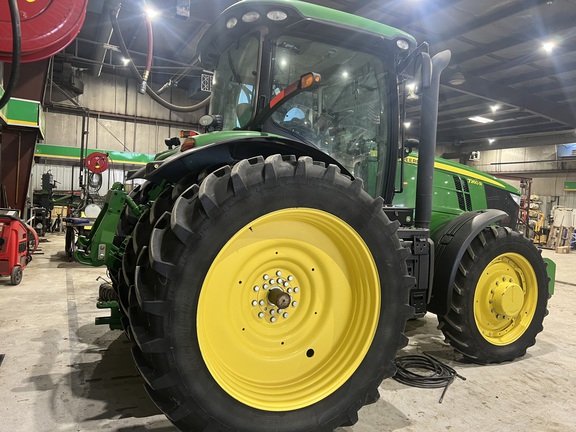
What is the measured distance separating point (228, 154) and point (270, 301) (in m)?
0.79

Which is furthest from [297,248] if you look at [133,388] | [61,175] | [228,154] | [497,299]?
[61,175]

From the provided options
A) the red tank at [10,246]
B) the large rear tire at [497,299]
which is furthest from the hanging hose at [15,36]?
the red tank at [10,246]

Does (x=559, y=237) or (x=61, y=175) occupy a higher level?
(x=61, y=175)

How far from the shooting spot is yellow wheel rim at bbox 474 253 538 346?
3211 millimetres

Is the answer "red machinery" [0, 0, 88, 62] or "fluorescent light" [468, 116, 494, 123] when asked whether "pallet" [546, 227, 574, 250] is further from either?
"red machinery" [0, 0, 88, 62]

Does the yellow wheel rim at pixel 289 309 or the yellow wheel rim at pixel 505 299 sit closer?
the yellow wheel rim at pixel 289 309

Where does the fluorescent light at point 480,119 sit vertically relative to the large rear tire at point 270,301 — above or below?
above

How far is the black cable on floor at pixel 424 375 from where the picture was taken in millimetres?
2789

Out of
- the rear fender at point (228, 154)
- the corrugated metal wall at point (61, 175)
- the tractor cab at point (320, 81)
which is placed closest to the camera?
the rear fender at point (228, 154)

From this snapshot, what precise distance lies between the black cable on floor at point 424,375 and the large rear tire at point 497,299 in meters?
0.23

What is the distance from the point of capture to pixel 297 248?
2.12 meters

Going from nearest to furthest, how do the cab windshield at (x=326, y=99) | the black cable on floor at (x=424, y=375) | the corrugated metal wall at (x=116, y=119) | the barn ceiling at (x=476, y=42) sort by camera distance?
the cab windshield at (x=326, y=99)
the black cable on floor at (x=424, y=375)
the barn ceiling at (x=476, y=42)
the corrugated metal wall at (x=116, y=119)

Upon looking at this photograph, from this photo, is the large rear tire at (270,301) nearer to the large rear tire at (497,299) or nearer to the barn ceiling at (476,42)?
the large rear tire at (497,299)

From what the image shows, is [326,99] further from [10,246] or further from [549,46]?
[549,46]
